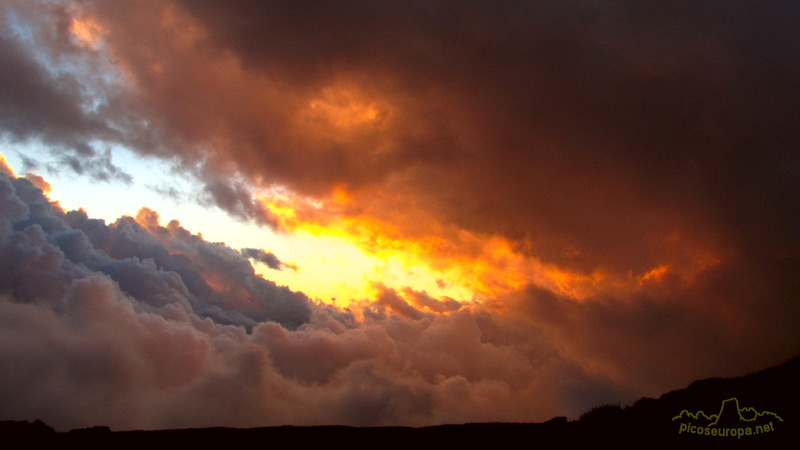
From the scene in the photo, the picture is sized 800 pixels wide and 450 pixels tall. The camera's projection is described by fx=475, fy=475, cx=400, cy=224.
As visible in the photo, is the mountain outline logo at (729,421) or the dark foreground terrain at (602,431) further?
the dark foreground terrain at (602,431)

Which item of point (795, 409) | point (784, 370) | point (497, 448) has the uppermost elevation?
point (784, 370)

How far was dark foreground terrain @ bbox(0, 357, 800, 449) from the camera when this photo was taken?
21594 mm

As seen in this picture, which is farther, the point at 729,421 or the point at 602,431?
the point at 602,431

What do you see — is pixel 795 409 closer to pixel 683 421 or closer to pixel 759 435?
pixel 759 435

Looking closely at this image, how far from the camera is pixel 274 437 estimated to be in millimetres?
23484

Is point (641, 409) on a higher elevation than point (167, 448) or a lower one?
higher

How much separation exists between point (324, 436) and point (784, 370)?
27.6 meters

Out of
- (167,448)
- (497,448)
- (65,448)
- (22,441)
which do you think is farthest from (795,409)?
(22,441)

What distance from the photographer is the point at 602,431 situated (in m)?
24.1

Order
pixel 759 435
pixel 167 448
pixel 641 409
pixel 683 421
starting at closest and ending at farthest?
pixel 759 435, pixel 167 448, pixel 683 421, pixel 641 409

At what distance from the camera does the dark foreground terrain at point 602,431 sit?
21.6 metres

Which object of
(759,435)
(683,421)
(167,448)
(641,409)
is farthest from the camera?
(641,409)

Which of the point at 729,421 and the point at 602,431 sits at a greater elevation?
the point at 729,421

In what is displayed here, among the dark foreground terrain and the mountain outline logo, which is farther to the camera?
the dark foreground terrain
